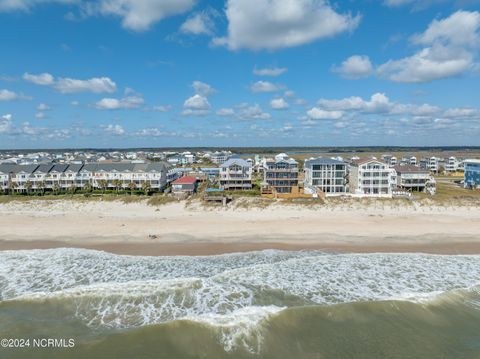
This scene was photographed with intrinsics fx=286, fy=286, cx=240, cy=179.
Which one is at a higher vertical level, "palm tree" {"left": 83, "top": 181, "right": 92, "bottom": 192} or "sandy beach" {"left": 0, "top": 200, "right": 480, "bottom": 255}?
"palm tree" {"left": 83, "top": 181, "right": 92, "bottom": 192}

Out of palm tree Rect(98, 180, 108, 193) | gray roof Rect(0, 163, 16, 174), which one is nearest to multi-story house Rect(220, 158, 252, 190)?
palm tree Rect(98, 180, 108, 193)

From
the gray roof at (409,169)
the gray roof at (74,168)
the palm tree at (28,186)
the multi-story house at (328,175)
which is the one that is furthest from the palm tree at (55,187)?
the gray roof at (409,169)

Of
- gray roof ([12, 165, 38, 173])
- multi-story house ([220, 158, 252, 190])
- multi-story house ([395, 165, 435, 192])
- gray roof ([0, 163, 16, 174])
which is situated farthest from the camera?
gray roof ([12, 165, 38, 173])

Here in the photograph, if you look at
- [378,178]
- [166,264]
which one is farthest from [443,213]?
[166,264]

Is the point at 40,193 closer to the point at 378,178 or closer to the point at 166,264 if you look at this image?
the point at 166,264

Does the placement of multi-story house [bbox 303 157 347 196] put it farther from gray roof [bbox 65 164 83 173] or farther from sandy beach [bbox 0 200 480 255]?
gray roof [bbox 65 164 83 173]

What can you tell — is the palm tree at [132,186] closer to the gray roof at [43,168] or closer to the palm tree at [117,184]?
the palm tree at [117,184]
